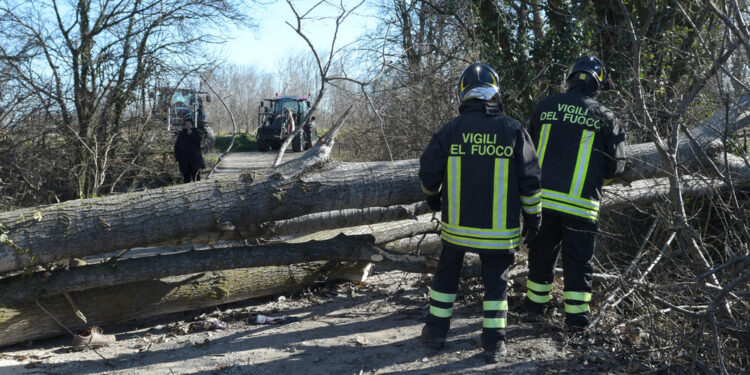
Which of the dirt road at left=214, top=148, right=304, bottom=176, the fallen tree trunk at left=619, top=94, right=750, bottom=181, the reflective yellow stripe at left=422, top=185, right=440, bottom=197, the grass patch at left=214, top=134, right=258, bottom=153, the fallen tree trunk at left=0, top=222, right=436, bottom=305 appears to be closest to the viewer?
the reflective yellow stripe at left=422, top=185, right=440, bottom=197

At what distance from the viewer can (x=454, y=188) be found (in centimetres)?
352

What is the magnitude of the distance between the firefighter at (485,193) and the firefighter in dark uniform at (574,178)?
44 cm

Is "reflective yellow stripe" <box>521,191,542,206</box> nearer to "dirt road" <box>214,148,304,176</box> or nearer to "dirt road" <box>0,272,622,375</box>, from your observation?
"dirt road" <box>0,272,622,375</box>

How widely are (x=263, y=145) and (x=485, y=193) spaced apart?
21.1 metres

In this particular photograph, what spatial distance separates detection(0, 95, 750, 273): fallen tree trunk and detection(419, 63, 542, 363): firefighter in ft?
2.93

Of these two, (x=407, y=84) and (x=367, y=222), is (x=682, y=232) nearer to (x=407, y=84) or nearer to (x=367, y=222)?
(x=367, y=222)

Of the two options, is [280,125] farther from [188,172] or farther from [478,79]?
[478,79]

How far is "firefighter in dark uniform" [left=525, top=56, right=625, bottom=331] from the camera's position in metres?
3.83

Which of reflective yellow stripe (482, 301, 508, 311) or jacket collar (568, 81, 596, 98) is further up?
jacket collar (568, 81, 596, 98)

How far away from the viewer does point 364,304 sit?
4.85m

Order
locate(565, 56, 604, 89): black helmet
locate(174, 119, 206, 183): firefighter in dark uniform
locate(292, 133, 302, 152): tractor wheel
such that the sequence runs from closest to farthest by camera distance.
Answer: locate(565, 56, 604, 89): black helmet < locate(174, 119, 206, 183): firefighter in dark uniform < locate(292, 133, 302, 152): tractor wheel

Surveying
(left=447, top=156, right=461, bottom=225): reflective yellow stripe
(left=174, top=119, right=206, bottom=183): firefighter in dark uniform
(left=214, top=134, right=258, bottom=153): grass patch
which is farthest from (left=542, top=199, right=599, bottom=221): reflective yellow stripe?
(left=214, top=134, right=258, bottom=153): grass patch

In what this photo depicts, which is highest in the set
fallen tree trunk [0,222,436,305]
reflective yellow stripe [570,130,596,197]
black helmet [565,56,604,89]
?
black helmet [565,56,604,89]

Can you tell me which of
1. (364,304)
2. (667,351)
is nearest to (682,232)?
(667,351)
